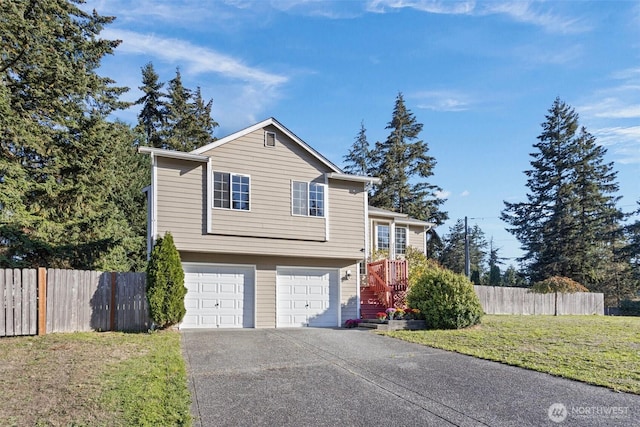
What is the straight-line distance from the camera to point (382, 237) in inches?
843

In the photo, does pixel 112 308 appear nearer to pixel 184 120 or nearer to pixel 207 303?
pixel 207 303

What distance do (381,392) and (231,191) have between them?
898 cm

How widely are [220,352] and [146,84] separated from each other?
2790cm

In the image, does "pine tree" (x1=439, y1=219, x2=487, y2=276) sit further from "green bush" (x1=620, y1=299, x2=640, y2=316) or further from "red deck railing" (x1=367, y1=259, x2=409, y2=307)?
"red deck railing" (x1=367, y1=259, x2=409, y2=307)

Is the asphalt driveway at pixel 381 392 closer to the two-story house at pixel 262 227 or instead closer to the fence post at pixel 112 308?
the fence post at pixel 112 308

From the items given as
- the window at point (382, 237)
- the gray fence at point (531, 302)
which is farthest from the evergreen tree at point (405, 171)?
the gray fence at point (531, 302)

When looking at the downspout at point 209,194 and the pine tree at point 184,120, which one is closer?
the downspout at point 209,194

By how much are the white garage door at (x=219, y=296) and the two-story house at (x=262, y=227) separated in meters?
0.03

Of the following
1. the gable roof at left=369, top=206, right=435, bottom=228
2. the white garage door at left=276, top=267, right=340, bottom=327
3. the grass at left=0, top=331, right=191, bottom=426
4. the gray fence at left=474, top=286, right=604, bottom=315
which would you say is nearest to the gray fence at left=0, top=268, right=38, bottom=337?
the grass at left=0, top=331, right=191, bottom=426

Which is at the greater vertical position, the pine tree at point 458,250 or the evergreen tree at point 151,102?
the evergreen tree at point 151,102

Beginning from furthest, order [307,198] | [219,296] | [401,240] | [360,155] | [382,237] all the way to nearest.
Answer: [360,155], [401,240], [382,237], [307,198], [219,296]

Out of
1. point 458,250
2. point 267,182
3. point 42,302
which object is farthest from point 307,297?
point 458,250

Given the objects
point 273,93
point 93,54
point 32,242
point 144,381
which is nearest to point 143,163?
point 93,54

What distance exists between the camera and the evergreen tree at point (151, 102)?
3148cm
